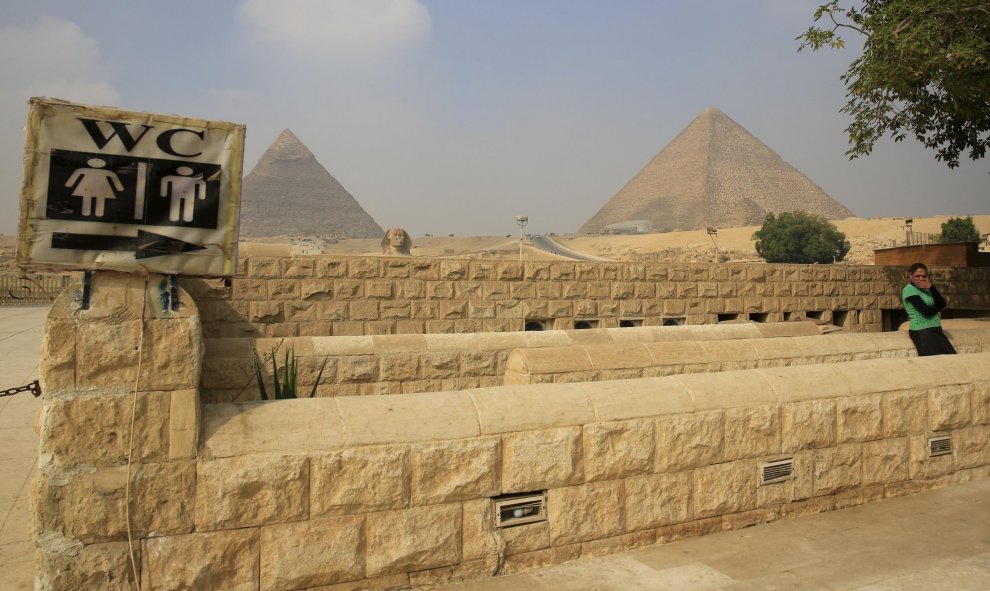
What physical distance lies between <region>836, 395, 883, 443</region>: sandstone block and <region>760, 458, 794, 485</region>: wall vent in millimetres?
433

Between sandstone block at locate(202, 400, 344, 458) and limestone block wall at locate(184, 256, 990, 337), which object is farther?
limestone block wall at locate(184, 256, 990, 337)

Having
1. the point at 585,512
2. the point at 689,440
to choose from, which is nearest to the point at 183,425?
the point at 585,512

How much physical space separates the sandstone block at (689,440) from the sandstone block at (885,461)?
1.21 m

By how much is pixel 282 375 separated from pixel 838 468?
3.96m

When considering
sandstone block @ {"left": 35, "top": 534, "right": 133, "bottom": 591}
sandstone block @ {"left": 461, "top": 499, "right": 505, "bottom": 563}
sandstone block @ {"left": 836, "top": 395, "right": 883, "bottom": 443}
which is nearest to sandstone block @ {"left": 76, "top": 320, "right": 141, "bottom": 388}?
sandstone block @ {"left": 35, "top": 534, "right": 133, "bottom": 591}

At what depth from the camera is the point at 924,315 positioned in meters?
6.64

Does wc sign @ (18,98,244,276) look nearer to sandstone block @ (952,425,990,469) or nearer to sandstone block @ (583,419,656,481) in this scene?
sandstone block @ (583,419,656,481)

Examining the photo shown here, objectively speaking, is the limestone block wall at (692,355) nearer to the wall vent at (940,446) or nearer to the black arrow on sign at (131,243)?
the wall vent at (940,446)

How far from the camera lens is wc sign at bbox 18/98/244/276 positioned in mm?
2848

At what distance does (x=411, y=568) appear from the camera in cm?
316

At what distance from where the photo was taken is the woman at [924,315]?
Result: 657 cm

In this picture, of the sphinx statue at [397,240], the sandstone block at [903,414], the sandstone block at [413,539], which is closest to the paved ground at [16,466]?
the sandstone block at [413,539]

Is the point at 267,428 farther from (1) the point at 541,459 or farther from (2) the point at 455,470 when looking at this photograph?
(1) the point at 541,459

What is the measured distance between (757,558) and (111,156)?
3.43 meters
